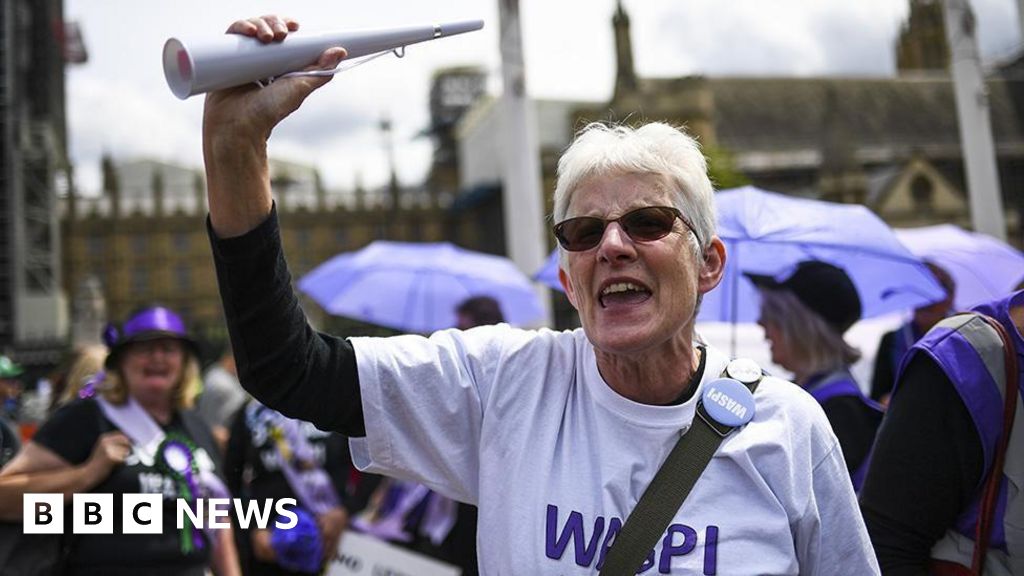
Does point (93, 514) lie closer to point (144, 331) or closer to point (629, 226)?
point (144, 331)

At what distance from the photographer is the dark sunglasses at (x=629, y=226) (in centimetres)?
169

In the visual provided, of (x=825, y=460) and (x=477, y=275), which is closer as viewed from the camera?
(x=825, y=460)

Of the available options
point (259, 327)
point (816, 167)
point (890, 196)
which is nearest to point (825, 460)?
point (259, 327)

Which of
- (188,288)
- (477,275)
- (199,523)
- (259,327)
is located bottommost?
(188,288)

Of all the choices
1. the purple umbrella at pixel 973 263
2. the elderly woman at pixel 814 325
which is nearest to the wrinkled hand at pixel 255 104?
the elderly woman at pixel 814 325

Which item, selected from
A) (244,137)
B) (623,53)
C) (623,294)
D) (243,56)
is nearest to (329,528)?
(623,294)

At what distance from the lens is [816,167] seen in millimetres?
59125

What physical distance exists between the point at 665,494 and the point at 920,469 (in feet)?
1.96

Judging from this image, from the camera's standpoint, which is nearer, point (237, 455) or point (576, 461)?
point (576, 461)

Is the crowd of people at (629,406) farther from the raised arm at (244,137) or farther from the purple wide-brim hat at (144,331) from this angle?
the purple wide-brim hat at (144,331)

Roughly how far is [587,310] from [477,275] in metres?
5.64

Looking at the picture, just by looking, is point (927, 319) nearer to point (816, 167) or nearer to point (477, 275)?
point (477, 275)

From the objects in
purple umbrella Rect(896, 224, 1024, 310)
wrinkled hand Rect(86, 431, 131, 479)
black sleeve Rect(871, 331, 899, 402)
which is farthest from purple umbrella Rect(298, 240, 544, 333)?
wrinkled hand Rect(86, 431, 131, 479)

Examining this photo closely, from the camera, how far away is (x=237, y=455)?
15.5ft
